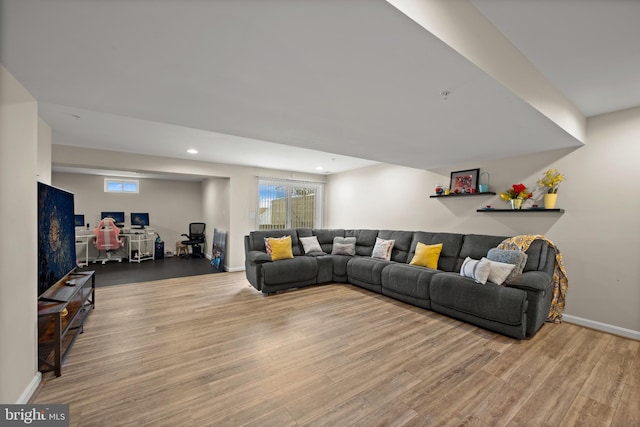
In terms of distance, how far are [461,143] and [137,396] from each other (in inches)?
151

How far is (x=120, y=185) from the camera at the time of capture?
684 centimetres

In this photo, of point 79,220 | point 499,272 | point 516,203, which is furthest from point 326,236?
point 79,220

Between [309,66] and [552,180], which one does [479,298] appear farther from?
[309,66]

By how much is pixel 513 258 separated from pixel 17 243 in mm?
4387

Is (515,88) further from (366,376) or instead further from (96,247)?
(96,247)

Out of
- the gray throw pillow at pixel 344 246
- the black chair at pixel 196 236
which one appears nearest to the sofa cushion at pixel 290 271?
the gray throw pillow at pixel 344 246

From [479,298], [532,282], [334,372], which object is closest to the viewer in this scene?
[334,372]

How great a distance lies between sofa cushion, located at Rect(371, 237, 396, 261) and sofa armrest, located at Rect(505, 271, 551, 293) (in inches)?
74.3

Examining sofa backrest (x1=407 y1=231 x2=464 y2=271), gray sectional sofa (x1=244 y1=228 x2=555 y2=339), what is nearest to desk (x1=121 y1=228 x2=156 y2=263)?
gray sectional sofa (x1=244 y1=228 x2=555 y2=339)

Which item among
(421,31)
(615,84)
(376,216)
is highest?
(615,84)

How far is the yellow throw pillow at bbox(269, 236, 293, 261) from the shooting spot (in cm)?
421

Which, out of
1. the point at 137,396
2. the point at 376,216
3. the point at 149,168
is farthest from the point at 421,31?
the point at 149,168

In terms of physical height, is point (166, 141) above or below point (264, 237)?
above

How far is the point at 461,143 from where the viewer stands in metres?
2.88
